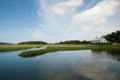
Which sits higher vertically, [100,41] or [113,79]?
[100,41]

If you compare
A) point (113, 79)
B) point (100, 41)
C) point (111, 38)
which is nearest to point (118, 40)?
point (111, 38)

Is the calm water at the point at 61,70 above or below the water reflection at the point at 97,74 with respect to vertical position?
above

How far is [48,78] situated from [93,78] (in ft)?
17.0

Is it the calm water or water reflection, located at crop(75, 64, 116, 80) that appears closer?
water reflection, located at crop(75, 64, 116, 80)

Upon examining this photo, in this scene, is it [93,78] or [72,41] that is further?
[72,41]

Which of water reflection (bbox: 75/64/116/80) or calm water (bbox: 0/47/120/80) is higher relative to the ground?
calm water (bbox: 0/47/120/80)

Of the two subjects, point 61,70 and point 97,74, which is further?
point 61,70

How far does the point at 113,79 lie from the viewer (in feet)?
45.2

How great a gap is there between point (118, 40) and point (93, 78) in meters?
86.5

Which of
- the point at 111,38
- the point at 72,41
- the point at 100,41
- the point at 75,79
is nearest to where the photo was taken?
the point at 75,79

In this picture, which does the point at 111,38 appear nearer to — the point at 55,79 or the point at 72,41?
the point at 72,41

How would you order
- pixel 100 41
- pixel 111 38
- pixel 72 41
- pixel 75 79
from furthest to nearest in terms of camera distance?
pixel 72 41 < pixel 111 38 < pixel 100 41 < pixel 75 79

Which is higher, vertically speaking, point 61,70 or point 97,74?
point 61,70

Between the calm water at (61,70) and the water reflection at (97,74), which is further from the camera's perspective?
the calm water at (61,70)
